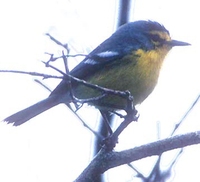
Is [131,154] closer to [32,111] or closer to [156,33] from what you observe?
[32,111]

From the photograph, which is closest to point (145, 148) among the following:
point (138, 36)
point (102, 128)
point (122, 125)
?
point (122, 125)

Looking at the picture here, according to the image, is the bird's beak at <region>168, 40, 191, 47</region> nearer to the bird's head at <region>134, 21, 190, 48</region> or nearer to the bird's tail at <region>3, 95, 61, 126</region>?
the bird's head at <region>134, 21, 190, 48</region>

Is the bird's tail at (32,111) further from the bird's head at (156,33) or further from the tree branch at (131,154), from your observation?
the tree branch at (131,154)

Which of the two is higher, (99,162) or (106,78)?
(106,78)

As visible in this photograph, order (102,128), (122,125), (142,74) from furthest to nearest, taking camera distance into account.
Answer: (142,74)
(102,128)
(122,125)

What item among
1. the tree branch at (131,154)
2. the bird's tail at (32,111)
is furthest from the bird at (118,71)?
the tree branch at (131,154)

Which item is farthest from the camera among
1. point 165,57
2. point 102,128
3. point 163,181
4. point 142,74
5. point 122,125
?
point 165,57

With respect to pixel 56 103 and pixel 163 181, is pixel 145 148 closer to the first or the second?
pixel 163 181
